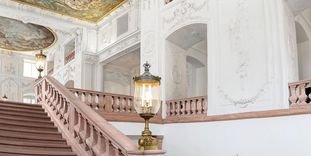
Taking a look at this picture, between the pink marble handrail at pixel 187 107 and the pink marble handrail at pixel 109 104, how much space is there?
122 cm

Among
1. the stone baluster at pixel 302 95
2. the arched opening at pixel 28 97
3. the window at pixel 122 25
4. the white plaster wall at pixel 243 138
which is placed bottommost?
the white plaster wall at pixel 243 138

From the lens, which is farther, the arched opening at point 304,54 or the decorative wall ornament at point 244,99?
the arched opening at point 304,54

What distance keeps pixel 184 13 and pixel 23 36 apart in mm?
11190

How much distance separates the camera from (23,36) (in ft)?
60.1

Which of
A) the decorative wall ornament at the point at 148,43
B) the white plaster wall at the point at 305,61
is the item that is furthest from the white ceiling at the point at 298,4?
the decorative wall ornament at the point at 148,43

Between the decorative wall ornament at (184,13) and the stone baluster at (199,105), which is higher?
the decorative wall ornament at (184,13)

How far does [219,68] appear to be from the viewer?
912cm

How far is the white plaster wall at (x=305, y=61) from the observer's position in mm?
10297

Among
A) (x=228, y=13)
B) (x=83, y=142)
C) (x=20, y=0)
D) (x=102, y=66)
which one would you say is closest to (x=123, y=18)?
(x=102, y=66)

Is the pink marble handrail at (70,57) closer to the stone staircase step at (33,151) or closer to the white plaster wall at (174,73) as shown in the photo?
the white plaster wall at (174,73)

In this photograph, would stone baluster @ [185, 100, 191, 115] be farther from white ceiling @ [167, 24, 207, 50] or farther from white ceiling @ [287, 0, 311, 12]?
white ceiling @ [287, 0, 311, 12]

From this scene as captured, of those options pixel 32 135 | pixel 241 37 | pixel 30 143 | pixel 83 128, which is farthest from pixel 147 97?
pixel 241 37

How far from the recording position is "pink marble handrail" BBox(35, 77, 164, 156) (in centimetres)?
441

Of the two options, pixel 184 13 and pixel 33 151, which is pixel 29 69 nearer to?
pixel 184 13
